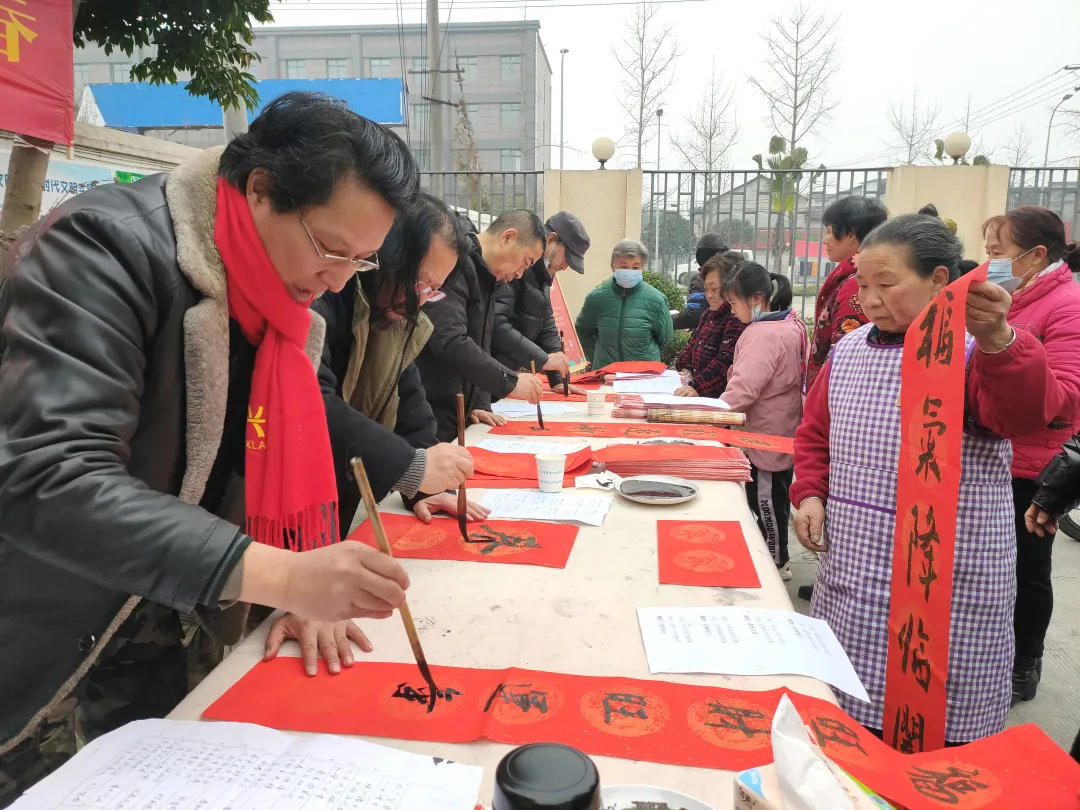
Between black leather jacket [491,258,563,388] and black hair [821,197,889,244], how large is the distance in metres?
1.47

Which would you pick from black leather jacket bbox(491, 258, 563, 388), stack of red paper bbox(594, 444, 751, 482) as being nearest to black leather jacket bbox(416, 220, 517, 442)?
black leather jacket bbox(491, 258, 563, 388)

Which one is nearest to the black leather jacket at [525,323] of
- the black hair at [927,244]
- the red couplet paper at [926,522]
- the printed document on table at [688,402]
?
the printed document on table at [688,402]

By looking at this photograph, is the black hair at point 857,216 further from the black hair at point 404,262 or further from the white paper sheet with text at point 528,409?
the black hair at point 404,262

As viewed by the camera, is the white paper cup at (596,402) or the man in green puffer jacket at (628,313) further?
the man in green puffer jacket at (628,313)

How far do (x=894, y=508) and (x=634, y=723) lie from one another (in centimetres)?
102

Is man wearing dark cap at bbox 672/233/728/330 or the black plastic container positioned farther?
man wearing dark cap at bbox 672/233/728/330

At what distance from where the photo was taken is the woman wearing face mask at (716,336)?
3818mm

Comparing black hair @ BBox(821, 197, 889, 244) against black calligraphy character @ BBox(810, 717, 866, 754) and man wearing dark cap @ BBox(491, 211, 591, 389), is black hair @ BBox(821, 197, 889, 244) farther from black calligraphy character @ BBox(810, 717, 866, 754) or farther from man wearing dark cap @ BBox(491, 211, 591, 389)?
black calligraphy character @ BBox(810, 717, 866, 754)

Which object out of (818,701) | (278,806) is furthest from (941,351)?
(278,806)

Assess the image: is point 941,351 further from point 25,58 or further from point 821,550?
point 25,58

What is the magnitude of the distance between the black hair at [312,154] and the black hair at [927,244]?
1196 mm

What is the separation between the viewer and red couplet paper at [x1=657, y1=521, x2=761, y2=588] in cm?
136

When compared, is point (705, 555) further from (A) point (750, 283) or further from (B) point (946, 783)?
(A) point (750, 283)

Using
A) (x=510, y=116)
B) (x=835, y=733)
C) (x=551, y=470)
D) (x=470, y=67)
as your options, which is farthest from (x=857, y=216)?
(x=470, y=67)
